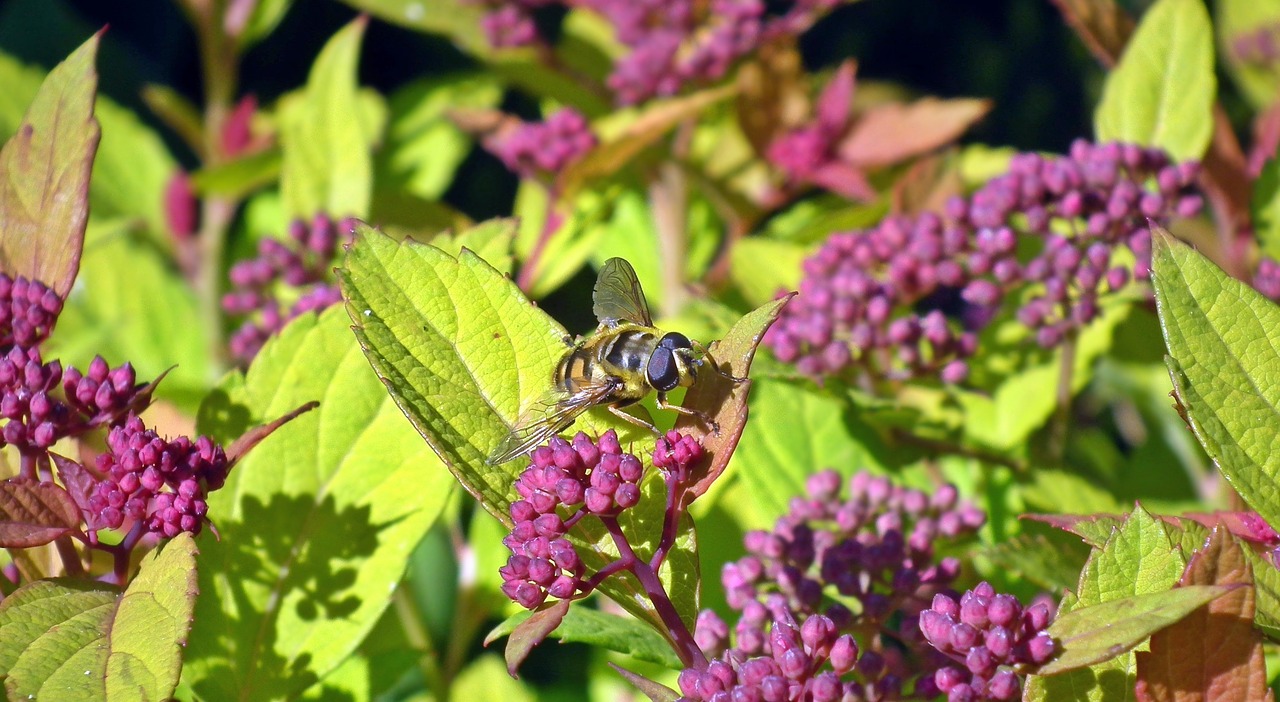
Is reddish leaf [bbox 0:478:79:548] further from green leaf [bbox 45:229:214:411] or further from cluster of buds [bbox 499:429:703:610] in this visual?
green leaf [bbox 45:229:214:411]

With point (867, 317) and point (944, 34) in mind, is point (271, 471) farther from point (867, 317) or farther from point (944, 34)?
point (944, 34)

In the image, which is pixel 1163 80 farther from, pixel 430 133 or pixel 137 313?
pixel 137 313

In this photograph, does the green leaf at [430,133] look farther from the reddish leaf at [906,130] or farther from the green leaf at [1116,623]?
the green leaf at [1116,623]

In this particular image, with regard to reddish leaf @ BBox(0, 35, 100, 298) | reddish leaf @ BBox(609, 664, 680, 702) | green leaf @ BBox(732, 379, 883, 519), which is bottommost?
green leaf @ BBox(732, 379, 883, 519)

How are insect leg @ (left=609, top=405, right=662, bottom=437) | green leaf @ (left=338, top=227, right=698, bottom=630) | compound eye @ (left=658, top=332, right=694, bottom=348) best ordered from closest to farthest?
green leaf @ (left=338, top=227, right=698, bottom=630) < insect leg @ (left=609, top=405, right=662, bottom=437) < compound eye @ (left=658, top=332, right=694, bottom=348)

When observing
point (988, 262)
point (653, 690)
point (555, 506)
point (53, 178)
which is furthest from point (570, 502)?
point (988, 262)

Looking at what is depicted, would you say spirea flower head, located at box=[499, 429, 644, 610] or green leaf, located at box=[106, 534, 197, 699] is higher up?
green leaf, located at box=[106, 534, 197, 699]

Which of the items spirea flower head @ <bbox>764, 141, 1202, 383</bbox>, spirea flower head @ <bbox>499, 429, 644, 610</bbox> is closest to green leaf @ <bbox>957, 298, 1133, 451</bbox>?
spirea flower head @ <bbox>764, 141, 1202, 383</bbox>
